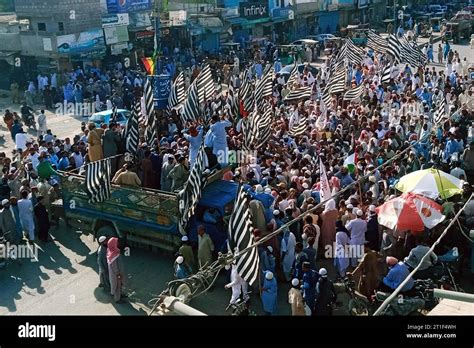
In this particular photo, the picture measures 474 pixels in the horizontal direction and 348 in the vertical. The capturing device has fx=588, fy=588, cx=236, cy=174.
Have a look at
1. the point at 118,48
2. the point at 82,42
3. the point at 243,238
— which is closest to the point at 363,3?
the point at 118,48

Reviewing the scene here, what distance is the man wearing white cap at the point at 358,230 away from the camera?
32.2 ft

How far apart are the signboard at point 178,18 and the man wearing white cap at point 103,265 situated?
24531 millimetres

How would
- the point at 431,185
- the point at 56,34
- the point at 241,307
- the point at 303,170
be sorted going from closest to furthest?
the point at 241,307 < the point at 431,185 < the point at 303,170 < the point at 56,34

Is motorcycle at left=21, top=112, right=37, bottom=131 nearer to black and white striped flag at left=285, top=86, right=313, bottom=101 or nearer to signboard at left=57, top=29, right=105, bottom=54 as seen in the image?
signboard at left=57, top=29, right=105, bottom=54

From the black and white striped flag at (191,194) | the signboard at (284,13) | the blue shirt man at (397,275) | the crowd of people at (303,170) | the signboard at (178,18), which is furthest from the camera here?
the signboard at (284,13)

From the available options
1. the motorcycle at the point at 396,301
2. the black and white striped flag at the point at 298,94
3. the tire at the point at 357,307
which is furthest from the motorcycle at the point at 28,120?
the tire at the point at 357,307

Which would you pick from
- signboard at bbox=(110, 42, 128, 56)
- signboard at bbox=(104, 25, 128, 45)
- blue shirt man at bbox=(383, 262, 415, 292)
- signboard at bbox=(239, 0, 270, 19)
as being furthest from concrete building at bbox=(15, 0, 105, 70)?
blue shirt man at bbox=(383, 262, 415, 292)

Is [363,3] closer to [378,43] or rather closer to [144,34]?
[144,34]

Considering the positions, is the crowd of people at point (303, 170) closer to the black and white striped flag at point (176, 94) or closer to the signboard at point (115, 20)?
the black and white striped flag at point (176, 94)

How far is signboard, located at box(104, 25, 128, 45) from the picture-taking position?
2844 centimetres

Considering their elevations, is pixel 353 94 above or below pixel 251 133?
above

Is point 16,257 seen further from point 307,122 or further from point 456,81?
point 456,81

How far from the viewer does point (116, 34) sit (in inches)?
1138

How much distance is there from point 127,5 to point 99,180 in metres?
21.8
